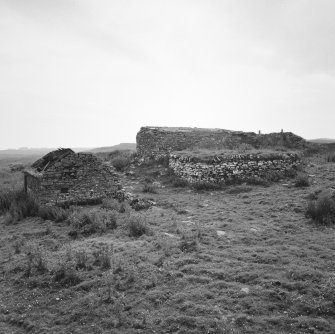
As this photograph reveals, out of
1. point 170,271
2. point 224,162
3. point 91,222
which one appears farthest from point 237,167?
point 170,271

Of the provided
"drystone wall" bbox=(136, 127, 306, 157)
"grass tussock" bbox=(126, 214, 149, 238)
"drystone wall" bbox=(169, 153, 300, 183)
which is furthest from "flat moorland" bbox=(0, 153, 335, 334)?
"drystone wall" bbox=(136, 127, 306, 157)

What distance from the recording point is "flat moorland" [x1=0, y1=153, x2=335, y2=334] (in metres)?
5.62

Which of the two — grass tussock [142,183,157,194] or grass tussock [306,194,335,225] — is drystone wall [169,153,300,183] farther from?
grass tussock [306,194,335,225]

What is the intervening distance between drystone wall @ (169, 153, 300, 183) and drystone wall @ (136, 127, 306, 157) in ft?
17.1

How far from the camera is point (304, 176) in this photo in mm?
14539

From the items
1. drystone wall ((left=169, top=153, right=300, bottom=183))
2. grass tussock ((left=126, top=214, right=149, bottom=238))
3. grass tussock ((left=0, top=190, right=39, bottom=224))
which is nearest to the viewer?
grass tussock ((left=126, top=214, right=149, bottom=238))

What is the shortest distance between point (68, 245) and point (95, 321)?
3.52m

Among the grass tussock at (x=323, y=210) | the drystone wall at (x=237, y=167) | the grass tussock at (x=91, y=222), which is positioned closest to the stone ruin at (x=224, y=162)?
the drystone wall at (x=237, y=167)

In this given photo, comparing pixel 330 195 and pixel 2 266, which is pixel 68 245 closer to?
pixel 2 266

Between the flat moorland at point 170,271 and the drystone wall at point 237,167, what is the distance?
13.0 ft

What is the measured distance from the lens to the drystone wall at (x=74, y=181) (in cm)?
1232

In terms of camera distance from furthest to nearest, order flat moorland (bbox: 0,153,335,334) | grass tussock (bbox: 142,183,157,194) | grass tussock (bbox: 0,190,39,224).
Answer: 1. grass tussock (bbox: 142,183,157,194)
2. grass tussock (bbox: 0,190,39,224)
3. flat moorland (bbox: 0,153,335,334)

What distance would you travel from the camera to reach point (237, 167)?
16062 millimetres

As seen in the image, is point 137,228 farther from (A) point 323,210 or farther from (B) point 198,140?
(B) point 198,140
